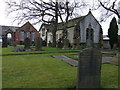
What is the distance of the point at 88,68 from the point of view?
4.20m

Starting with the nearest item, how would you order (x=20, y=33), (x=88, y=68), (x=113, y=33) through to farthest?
(x=88, y=68) < (x=113, y=33) < (x=20, y=33)

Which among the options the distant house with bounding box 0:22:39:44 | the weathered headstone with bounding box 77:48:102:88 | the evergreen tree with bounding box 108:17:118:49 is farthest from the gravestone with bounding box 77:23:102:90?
the distant house with bounding box 0:22:39:44

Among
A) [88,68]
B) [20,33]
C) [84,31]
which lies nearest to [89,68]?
[88,68]

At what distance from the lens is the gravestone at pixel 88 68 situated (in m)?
4.14

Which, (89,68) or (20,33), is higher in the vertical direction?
(20,33)

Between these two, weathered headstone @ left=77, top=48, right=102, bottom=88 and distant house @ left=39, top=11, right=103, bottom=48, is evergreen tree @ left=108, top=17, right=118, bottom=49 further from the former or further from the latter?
weathered headstone @ left=77, top=48, right=102, bottom=88

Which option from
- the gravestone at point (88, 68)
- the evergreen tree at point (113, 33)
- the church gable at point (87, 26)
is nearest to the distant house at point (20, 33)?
the church gable at point (87, 26)

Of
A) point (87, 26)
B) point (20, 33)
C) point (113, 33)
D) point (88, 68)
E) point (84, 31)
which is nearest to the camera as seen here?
point (88, 68)

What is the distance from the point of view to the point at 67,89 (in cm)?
430

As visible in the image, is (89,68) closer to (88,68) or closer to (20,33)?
(88,68)

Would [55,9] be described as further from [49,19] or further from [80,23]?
[80,23]

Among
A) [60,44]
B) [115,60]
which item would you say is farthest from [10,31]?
[115,60]

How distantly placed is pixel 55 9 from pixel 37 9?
12.7 ft

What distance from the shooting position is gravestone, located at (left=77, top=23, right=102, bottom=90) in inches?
163
